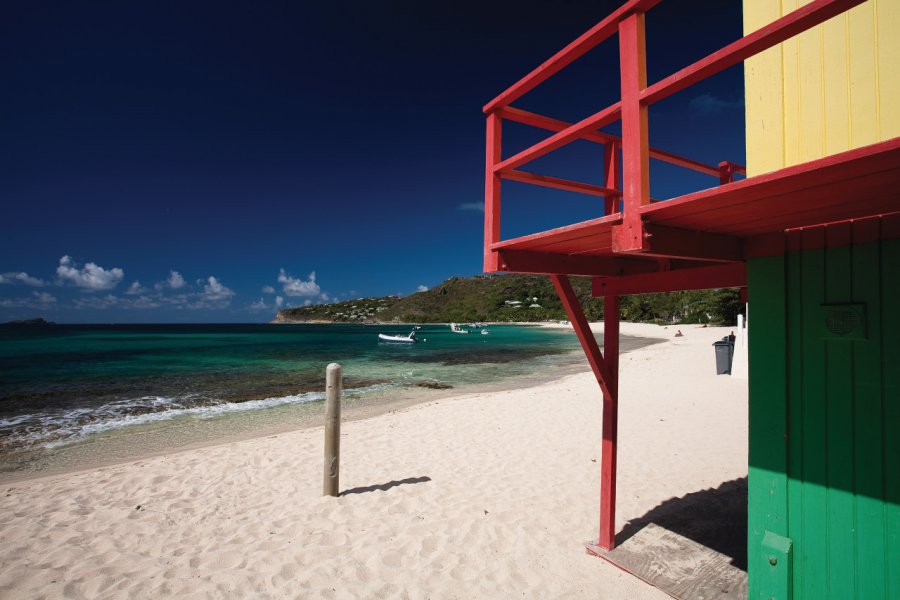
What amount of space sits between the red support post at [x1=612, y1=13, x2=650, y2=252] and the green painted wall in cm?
136

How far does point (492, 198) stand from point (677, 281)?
1822 mm

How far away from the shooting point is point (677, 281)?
3.80 m

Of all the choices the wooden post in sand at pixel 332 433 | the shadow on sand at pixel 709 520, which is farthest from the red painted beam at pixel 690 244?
the wooden post in sand at pixel 332 433

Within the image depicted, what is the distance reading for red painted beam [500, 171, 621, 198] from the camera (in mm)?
3328

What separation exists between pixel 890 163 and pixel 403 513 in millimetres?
5230

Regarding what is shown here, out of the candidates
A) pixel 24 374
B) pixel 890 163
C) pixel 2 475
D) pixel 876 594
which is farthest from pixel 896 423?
pixel 24 374

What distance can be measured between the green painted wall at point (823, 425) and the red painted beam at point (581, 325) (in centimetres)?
130

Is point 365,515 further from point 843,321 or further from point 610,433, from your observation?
point 843,321

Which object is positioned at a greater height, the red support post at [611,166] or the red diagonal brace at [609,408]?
the red support post at [611,166]

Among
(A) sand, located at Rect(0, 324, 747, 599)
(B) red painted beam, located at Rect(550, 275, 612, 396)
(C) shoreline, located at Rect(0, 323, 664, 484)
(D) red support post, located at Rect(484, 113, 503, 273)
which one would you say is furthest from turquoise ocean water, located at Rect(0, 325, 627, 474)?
(D) red support post, located at Rect(484, 113, 503, 273)

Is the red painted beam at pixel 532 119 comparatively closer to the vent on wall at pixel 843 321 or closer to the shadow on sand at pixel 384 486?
the vent on wall at pixel 843 321

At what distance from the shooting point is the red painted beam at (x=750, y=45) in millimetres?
1776

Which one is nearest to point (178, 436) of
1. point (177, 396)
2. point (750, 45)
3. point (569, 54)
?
point (177, 396)

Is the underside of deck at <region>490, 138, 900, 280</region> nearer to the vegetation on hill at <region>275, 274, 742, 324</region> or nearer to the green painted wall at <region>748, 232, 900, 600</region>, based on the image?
the green painted wall at <region>748, 232, 900, 600</region>
